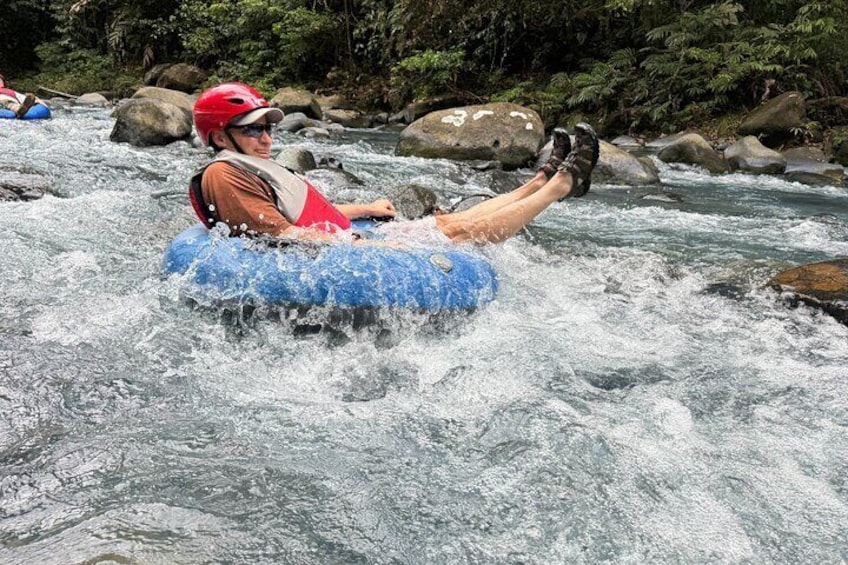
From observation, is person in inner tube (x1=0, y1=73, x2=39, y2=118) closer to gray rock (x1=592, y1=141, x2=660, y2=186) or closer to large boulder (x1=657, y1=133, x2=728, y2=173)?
gray rock (x1=592, y1=141, x2=660, y2=186)

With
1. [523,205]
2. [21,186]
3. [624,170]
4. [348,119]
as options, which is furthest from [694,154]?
[21,186]

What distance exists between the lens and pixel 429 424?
2951 mm

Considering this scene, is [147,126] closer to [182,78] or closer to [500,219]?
[500,219]

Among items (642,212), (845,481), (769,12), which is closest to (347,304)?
(845,481)

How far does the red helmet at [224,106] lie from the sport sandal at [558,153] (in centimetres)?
189

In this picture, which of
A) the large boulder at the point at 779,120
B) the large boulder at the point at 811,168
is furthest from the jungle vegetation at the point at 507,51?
the large boulder at the point at 811,168

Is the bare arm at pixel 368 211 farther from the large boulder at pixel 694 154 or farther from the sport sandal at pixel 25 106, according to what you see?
the sport sandal at pixel 25 106

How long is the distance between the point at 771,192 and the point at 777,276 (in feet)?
16.0

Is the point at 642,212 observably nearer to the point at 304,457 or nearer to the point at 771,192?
the point at 771,192

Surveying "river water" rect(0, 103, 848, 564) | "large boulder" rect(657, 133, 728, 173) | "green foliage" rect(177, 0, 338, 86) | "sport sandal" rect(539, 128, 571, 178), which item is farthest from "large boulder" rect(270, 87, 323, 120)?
"sport sandal" rect(539, 128, 571, 178)

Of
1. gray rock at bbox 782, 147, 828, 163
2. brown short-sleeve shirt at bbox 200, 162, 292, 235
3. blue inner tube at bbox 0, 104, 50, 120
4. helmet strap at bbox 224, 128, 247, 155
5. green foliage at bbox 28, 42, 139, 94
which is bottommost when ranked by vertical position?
green foliage at bbox 28, 42, 139, 94

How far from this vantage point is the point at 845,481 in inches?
102

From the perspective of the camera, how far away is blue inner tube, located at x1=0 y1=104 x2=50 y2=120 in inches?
477

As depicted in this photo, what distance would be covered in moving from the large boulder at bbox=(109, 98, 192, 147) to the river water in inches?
203
